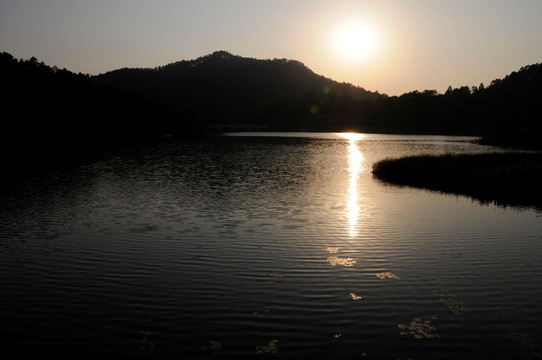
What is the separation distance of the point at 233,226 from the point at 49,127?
12404 centimetres

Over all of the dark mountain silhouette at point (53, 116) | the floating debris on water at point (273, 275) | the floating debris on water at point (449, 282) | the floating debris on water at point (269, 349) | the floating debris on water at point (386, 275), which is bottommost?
the floating debris on water at point (449, 282)

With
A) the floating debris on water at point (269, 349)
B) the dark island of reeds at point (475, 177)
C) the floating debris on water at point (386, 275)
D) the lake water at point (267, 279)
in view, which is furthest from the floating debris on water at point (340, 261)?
the dark island of reeds at point (475, 177)

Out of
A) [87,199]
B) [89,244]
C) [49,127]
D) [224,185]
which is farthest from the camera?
[49,127]

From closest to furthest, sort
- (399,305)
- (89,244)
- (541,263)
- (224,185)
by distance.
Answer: (399,305) < (541,263) < (89,244) < (224,185)

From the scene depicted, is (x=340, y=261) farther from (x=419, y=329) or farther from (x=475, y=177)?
(x=475, y=177)

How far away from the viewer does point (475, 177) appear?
5262 cm

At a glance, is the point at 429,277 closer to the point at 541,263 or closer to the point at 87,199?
the point at 541,263

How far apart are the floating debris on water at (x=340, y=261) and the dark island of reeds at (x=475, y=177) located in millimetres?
24730

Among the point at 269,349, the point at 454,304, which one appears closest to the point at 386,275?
→ the point at 454,304

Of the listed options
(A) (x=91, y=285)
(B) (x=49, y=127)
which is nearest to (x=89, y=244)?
(A) (x=91, y=285)

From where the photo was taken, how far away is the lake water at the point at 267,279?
41.8ft

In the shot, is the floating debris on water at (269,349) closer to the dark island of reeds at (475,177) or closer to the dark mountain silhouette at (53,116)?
the dark island of reeds at (475,177)

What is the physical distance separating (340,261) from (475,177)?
124 feet

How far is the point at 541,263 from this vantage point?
2130cm
